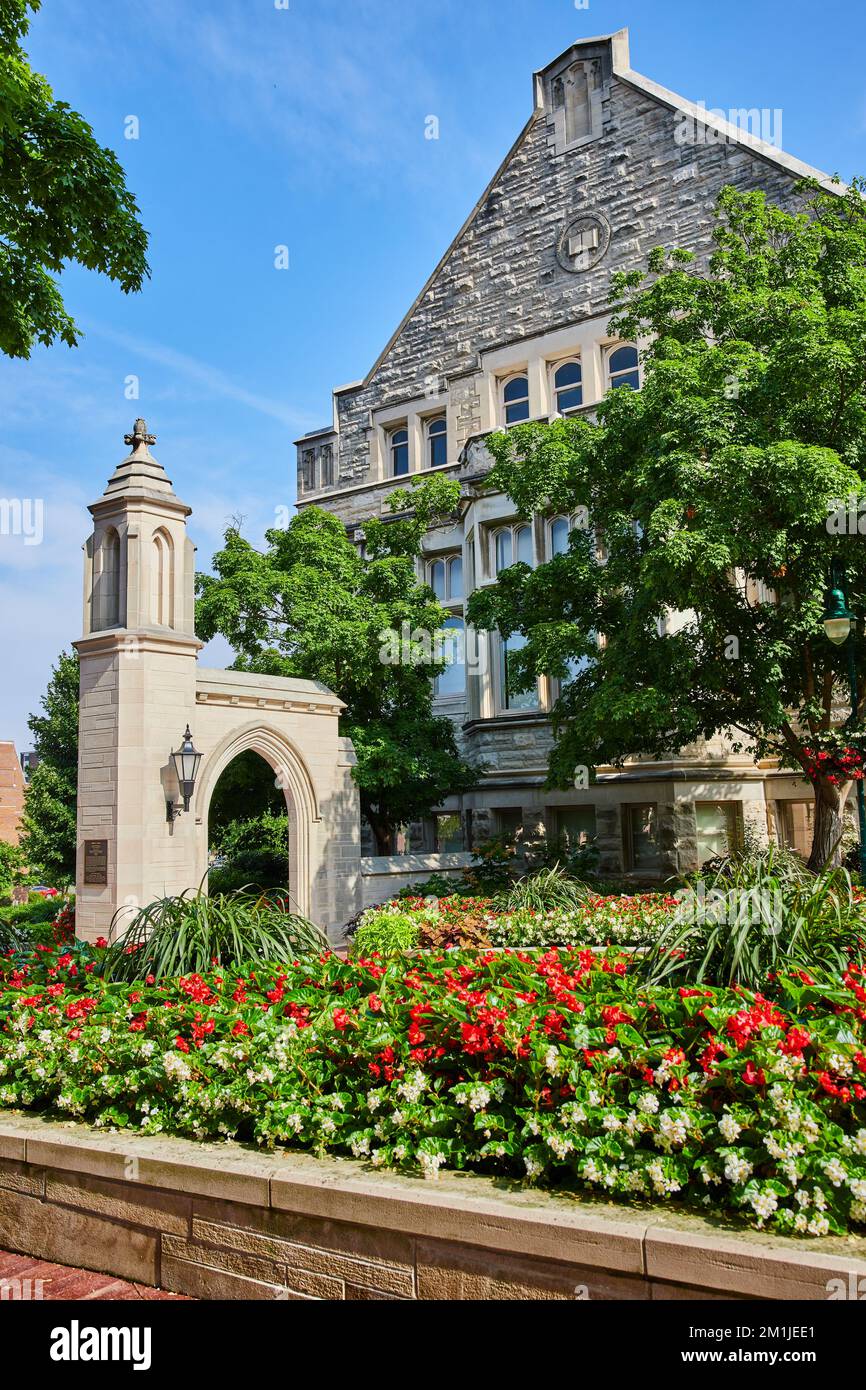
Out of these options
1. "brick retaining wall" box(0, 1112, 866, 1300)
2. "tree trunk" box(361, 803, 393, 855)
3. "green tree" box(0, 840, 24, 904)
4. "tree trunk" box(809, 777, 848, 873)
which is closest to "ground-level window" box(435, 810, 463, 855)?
"tree trunk" box(361, 803, 393, 855)

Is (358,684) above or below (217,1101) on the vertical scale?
above

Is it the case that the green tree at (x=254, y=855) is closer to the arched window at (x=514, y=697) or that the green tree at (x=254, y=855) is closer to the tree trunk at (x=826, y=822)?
the arched window at (x=514, y=697)

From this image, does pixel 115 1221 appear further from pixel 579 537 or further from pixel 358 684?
pixel 358 684

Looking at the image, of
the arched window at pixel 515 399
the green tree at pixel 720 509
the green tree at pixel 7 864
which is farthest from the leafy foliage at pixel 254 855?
the arched window at pixel 515 399

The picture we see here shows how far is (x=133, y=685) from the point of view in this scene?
12617 millimetres

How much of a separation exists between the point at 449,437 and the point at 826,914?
19.5m

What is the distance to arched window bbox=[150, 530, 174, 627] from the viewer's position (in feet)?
42.6

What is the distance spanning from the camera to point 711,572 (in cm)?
1162

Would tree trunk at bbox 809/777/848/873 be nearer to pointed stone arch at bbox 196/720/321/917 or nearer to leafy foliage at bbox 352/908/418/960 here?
leafy foliage at bbox 352/908/418/960

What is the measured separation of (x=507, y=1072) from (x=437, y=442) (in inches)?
874

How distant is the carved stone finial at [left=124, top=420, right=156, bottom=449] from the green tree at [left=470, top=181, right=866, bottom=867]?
16.9ft

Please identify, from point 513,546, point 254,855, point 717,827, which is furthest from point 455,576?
point 717,827

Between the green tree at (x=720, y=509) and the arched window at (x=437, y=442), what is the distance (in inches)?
374
